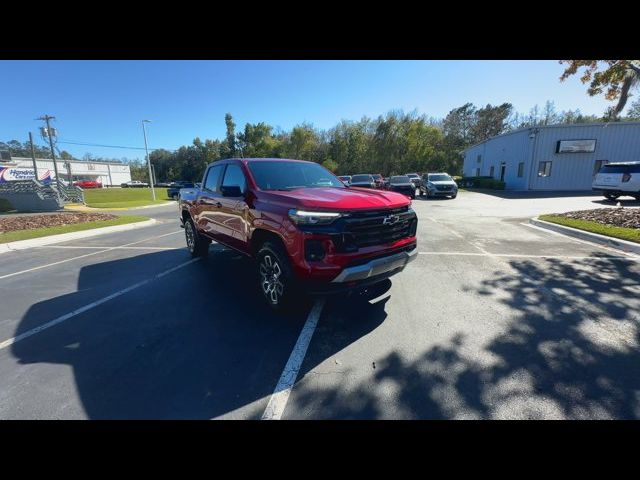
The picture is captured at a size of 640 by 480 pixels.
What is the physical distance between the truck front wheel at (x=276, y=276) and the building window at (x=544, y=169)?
30.1 meters

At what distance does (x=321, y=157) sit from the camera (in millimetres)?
57906

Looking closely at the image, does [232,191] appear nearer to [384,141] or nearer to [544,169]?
[544,169]

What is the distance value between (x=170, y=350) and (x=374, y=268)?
2418mm

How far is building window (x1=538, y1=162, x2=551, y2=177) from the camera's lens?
25.4 meters

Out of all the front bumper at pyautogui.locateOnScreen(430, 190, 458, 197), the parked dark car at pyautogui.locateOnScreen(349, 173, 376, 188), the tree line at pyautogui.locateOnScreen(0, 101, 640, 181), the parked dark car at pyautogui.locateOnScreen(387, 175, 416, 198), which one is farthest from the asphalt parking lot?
the tree line at pyautogui.locateOnScreen(0, 101, 640, 181)

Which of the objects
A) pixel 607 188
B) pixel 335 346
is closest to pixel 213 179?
pixel 335 346

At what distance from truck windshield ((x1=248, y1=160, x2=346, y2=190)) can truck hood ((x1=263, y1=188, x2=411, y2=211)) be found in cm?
38

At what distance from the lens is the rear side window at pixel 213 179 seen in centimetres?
548

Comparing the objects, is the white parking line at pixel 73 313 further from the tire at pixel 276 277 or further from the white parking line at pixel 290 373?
the white parking line at pixel 290 373

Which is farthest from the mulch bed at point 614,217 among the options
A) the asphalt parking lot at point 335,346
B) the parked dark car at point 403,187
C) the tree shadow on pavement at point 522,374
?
the parked dark car at point 403,187

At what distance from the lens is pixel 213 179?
572cm
